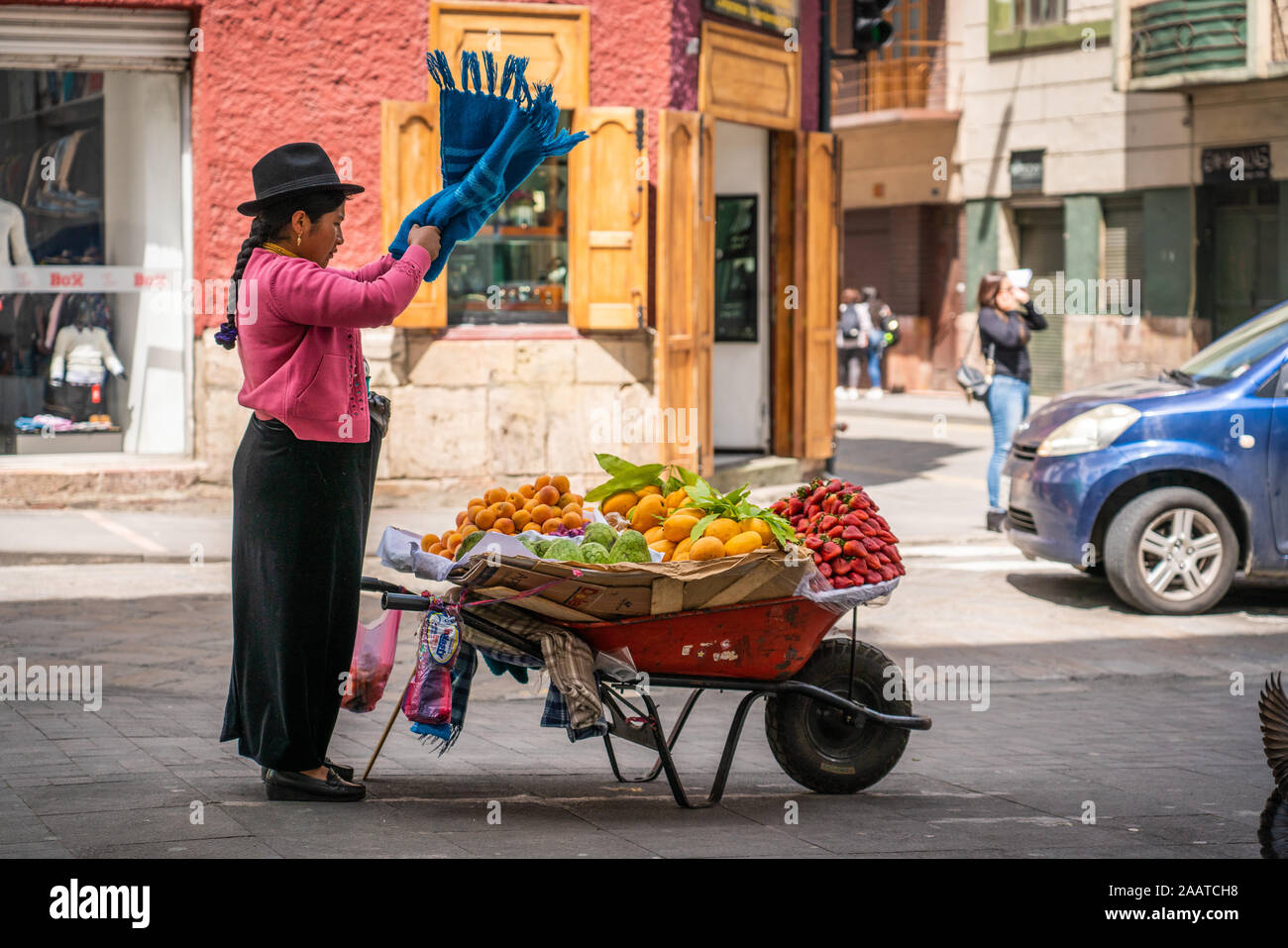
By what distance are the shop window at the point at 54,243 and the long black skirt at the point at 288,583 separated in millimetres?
8433

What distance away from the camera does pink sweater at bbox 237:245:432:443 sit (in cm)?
497

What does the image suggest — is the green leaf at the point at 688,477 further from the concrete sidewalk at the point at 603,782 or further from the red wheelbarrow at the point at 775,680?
the concrete sidewalk at the point at 603,782

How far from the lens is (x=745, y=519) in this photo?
5.47m

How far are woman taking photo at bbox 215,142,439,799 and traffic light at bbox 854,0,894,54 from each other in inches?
415

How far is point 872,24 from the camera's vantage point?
49.1 ft

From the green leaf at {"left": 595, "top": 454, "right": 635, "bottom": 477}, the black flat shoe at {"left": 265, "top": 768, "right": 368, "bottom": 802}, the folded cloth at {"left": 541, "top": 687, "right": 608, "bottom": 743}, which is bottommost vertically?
the black flat shoe at {"left": 265, "top": 768, "right": 368, "bottom": 802}

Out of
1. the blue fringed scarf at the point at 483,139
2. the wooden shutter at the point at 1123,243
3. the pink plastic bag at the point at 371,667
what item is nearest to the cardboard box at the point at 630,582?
the pink plastic bag at the point at 371,667

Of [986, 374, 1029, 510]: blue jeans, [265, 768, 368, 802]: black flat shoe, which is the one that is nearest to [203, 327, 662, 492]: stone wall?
[986, 374, 1029, 510]: blue jeans

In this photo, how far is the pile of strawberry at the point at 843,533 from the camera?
17.8 ft

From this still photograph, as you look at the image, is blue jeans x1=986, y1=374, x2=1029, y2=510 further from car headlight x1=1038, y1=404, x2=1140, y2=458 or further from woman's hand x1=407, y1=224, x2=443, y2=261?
woman's hand x1=407, y1=224, x2=443, y2=261

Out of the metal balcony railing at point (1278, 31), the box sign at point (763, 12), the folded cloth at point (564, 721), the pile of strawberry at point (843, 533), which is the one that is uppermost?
the metal balcony railing at point (1278, 31)
